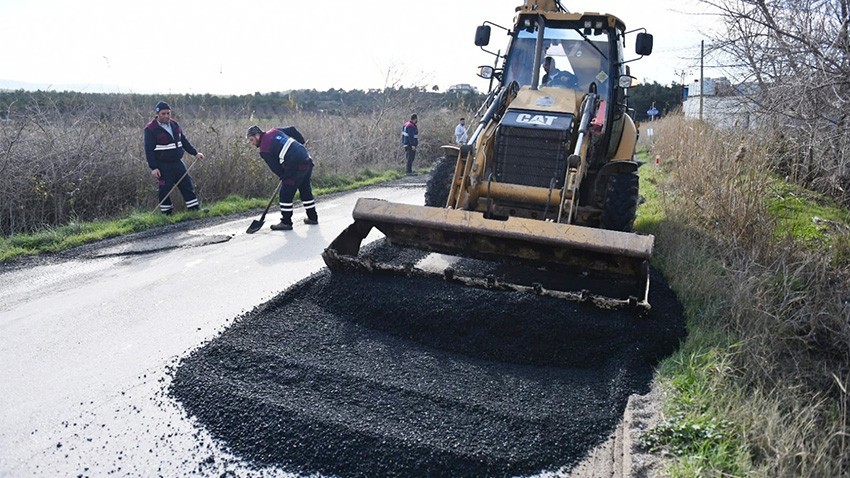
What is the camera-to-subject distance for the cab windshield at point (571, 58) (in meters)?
7.70

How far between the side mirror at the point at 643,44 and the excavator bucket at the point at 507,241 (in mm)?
2771

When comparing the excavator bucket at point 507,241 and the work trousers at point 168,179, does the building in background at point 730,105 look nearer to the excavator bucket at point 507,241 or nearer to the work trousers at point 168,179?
the excavator bucket at point 507,241

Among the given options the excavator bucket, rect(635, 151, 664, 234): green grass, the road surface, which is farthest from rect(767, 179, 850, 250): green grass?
the excavator bucket

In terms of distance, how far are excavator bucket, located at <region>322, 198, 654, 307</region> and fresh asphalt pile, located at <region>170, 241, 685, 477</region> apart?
0.33m

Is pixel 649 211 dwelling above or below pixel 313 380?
above

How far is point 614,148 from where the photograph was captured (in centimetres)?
787

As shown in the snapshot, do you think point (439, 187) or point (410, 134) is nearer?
point (439, 187)

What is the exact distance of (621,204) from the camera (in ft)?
23.0

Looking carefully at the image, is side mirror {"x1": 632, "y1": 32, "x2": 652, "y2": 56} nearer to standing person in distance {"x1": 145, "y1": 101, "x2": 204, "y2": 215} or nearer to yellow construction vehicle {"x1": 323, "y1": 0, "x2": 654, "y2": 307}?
yellow construction vehicle {"x1": 323, "y1": 0, "x2": 654, "y2": 307}

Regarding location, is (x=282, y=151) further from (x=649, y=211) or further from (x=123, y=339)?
(x=649, y=211)

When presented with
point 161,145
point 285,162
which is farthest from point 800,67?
point 161,145

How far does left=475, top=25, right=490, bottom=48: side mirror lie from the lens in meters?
7.80

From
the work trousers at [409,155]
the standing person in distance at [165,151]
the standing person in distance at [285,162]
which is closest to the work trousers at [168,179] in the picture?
the standing person in distance at [165,151]

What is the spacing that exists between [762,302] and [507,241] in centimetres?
210
